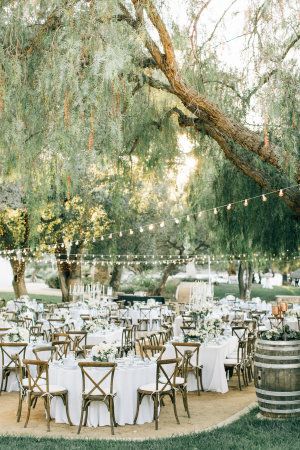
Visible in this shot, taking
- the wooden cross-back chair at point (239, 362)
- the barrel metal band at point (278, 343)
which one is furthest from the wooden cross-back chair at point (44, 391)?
the wooden cross-back chair at point (239, 362)

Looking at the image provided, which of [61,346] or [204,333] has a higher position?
[204,333]

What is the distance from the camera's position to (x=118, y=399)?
7629 mm

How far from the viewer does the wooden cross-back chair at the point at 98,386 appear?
725 centimetres

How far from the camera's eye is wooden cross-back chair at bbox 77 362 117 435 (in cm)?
725

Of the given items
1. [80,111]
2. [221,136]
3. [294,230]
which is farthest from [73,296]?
[80,111]

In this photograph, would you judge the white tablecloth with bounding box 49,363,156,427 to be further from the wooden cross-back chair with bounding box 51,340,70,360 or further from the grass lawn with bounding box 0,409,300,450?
the wooden cross-back chair with bounding box 51,340,70,360

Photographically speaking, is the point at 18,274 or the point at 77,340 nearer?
the point at 77,340

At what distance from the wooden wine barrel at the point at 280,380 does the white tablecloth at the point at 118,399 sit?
1480 millimetres

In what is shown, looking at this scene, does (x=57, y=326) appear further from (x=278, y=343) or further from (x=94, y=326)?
(x=278, y=343)

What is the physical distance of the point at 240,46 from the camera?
8242 millimetres

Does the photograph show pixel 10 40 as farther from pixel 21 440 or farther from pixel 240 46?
pixel 21 440

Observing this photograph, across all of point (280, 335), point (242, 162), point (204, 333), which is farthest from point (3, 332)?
point (280, 335)

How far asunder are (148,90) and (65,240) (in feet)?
45.7

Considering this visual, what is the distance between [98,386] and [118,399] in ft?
1.62
